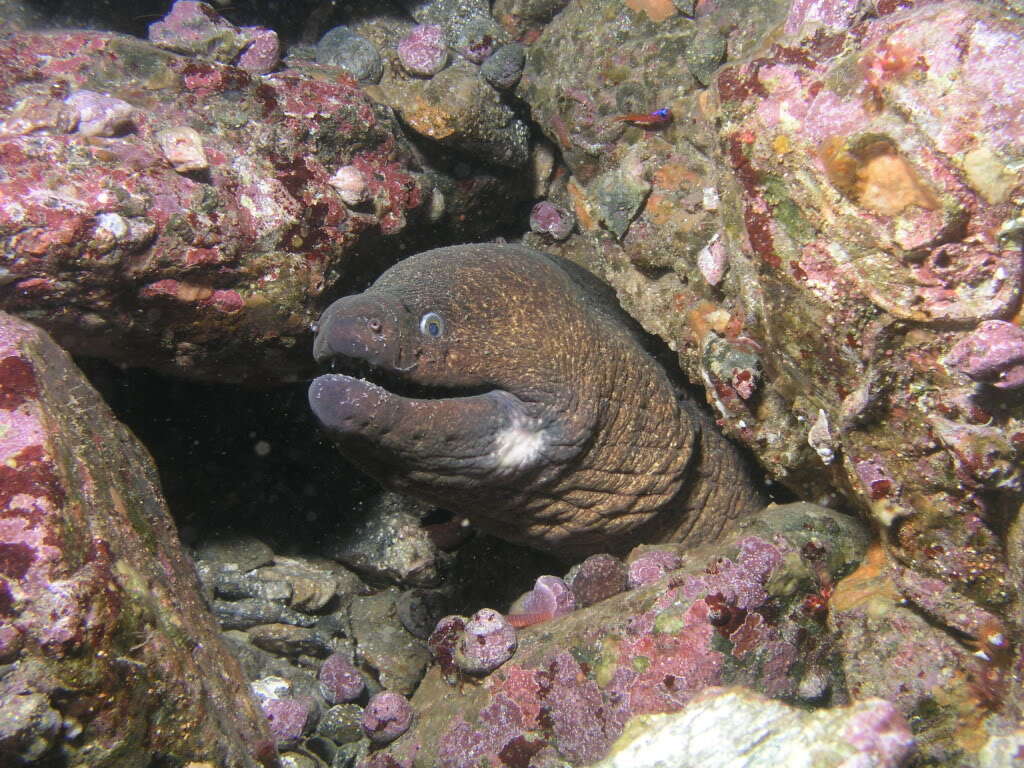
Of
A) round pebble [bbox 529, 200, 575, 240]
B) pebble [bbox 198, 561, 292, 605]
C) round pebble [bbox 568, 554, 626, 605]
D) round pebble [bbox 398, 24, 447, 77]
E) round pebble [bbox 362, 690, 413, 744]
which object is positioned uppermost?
round pebble [bbox 398, 24, 447, 77]

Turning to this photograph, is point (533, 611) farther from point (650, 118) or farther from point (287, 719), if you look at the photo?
point (650, 118)

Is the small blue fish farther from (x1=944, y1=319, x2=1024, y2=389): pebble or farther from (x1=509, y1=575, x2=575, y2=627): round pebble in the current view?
(x1=509, y1=575, x2=575, y2=627): round pebble

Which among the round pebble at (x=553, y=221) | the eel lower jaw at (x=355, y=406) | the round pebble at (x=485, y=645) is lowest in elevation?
the round pebble at (x=485, y=645)

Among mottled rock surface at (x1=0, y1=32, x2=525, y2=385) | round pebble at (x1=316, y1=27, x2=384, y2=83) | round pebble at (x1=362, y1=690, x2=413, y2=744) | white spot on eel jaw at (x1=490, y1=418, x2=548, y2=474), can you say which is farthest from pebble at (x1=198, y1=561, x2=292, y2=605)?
round pebble at (x1=316, y1=27, x2=384, y2=83)

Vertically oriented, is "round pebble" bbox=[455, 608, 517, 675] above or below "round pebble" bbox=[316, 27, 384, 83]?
below

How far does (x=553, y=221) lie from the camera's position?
517 centimetres

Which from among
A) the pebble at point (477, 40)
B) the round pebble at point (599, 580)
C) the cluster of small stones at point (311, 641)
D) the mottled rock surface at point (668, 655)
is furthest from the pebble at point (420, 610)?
the pebble at point (477, 40)

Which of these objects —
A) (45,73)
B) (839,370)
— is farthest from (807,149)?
(45,73)

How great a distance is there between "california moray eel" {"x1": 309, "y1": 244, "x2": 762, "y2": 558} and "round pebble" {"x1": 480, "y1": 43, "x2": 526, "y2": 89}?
1785mm

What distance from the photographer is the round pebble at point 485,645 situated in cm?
300

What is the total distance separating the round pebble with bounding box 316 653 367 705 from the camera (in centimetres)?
398

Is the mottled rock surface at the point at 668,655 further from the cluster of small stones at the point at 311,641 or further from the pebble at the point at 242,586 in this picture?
the pebble at the point at 242,586

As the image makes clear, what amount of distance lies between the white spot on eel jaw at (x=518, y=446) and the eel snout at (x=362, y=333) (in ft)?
1.99

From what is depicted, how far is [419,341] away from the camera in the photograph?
265 centimetres
